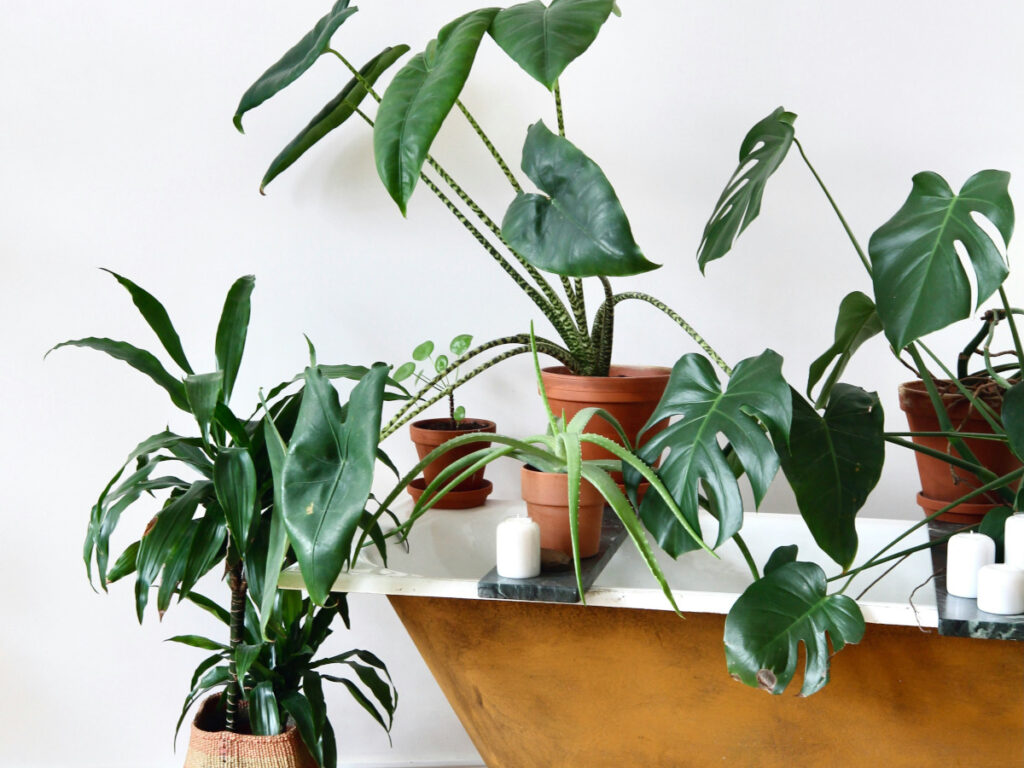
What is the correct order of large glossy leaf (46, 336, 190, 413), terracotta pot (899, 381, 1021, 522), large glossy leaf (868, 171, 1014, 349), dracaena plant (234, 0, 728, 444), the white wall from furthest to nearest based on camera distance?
the white wall < terracotta pot (899, 381, 1021, 522) < large glossy leaf (46, 336, 190, 413) < dracaena plant (234, 0, 728, 444) < large glossy leaf (868, 171, 1014, 349)

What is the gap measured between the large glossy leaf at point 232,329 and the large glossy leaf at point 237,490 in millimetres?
143

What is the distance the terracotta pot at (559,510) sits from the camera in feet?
4.20

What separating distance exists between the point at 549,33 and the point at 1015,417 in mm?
699

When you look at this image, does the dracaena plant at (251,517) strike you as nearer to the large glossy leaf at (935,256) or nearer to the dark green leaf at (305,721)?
the dark green leaf at (305,721)

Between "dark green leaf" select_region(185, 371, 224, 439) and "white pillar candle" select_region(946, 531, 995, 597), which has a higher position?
"dark green leaf" select_region(185, 371, 224, 439)

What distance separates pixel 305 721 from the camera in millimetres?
1384

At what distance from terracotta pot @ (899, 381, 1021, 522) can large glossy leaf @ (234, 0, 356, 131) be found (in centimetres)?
102

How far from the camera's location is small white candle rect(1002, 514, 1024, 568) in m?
1.13

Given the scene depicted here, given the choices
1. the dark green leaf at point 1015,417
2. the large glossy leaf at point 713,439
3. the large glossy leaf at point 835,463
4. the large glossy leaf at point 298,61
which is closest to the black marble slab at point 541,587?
the large glossy leaf at point 713,439

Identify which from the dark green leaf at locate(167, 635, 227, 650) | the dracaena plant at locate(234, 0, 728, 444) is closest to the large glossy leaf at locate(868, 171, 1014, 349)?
the dracaena plant at locate(234, 0, 728, 444)

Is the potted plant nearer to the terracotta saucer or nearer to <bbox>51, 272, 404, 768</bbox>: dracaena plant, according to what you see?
the terracotta saucer

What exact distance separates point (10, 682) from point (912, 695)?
5.41ft

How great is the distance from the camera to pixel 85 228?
6.06 feet

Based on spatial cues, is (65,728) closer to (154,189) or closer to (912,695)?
(154,189)
